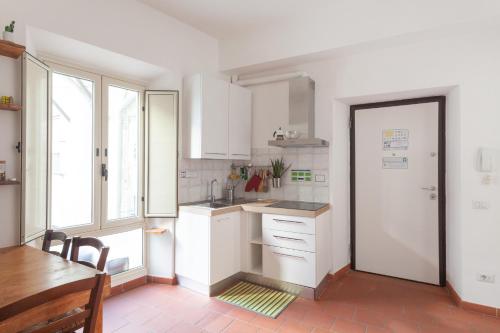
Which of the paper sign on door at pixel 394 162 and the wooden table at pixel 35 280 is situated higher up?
the paper sign on door at pixel 394 162

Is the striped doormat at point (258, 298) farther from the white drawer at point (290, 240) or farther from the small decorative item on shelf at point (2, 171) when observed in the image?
the small decorative item on shelf at point (2, 171)

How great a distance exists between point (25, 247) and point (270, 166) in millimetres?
2492

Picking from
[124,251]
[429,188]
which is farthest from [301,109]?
[124,251]

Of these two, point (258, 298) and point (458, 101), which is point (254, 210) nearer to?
point (258, 298)

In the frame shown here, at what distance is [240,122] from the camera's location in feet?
11.7

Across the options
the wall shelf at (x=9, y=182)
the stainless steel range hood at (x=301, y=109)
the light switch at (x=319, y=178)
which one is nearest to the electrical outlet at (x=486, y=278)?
the light switch at (x=319, y=178)

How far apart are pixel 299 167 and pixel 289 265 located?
112 cm

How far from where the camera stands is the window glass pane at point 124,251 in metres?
3.02

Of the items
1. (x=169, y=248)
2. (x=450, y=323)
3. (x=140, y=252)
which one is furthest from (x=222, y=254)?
(x=450, y=323)

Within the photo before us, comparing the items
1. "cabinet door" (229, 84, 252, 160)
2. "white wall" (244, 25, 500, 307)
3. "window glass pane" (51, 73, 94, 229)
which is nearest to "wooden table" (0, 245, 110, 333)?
"window glass pane" (51, 73, 94, 229)

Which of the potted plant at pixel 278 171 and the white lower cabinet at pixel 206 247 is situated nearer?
the white lower cabinet at pixel 206 247

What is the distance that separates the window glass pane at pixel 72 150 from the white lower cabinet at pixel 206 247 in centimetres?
91

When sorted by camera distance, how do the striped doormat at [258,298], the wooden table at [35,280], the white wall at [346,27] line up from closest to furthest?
1. the wooden table at [35,280]
2. the white wall at [346,27]
3. the striped doormat at [258,298]

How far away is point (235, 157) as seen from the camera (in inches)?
138
